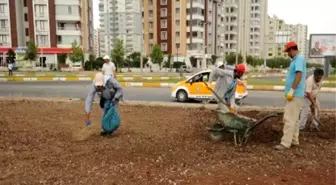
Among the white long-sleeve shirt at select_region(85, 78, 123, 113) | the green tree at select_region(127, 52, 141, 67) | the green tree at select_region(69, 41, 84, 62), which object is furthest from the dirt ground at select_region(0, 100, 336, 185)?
the green tree at select_region(127, 52, 141, 67)

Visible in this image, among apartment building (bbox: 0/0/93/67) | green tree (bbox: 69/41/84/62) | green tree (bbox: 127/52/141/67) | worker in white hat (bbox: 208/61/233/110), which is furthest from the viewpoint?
green tree (bbox: 127/52/141/67)

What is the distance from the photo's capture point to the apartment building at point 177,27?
67.1 m

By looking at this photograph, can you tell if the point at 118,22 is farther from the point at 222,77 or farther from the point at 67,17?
the point at 222,77

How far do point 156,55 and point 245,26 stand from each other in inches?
2013

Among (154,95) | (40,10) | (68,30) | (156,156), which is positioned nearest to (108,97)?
(156,156)

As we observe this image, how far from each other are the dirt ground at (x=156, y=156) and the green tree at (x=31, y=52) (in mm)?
47468

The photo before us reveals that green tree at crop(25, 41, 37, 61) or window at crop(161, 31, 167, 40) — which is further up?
window at crop(161, 31, 167, 40)

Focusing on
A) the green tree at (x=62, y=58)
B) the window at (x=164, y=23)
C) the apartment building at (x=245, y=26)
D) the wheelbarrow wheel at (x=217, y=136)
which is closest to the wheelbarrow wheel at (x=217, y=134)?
the wheelbarrow wheel at (x=217, y=136)

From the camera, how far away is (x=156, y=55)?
58.8 meters

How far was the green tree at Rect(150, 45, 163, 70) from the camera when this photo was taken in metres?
58.5

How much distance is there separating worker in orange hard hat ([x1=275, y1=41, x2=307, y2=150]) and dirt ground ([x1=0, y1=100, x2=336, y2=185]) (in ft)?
0.88

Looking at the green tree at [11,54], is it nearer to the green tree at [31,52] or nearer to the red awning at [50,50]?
the green tree at [31,52]

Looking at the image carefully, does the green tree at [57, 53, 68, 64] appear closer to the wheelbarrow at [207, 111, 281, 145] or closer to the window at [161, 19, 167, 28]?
the window at [161, 19, 167, 28]

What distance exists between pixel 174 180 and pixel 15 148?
3225mm
